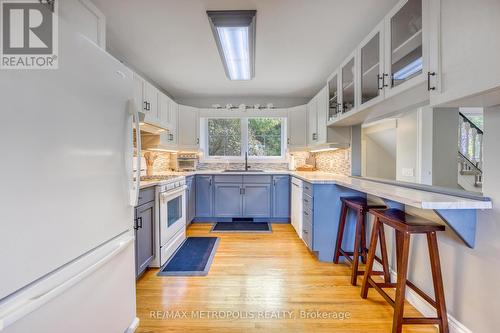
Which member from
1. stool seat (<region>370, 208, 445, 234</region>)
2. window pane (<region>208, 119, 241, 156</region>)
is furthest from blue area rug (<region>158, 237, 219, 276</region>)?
window pane (<region>208, 119, 241, 156</region>)

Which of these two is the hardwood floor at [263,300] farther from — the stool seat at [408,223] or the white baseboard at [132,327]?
the stool seat at [408,223]

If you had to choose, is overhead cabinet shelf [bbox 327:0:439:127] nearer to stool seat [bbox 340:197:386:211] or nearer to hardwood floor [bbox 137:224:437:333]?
stool seat [bbox 340:197:386:211]

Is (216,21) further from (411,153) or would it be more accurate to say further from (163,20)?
(411,153)

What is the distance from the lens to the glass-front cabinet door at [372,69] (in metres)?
1.79

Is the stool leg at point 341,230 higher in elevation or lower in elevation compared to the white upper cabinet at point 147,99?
lower

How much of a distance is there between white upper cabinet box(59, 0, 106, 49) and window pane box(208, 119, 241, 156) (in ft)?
9.57

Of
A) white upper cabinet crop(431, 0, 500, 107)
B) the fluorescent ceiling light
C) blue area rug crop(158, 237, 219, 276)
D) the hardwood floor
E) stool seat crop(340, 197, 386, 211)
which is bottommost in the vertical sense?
the hardwood floor

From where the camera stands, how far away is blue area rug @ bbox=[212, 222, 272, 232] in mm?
3625

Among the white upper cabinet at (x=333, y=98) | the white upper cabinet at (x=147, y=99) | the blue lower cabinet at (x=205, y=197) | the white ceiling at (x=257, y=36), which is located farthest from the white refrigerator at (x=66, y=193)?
the blue lower cabinet at (x=205, y=197)

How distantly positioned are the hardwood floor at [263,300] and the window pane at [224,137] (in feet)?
7.84

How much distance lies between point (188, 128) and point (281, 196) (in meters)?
1.98

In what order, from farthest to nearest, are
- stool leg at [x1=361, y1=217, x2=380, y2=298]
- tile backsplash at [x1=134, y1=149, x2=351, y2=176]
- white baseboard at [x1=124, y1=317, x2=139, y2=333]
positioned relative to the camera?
tile backsplash at [x1=134, y1=149, x2=351, y2=176] < stool leg at [x1=361, y1=217, x2=380, y2=298] < white baseboard at [x1=124, y1=317, x2=139, y2=333]

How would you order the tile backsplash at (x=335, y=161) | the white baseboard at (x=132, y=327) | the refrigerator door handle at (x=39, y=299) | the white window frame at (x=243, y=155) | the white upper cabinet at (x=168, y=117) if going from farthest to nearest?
the white window frame at (x=243, y=155)
the white upper cabinet at (x=168, y=117)
the tile backsplash at (x=335, y=161)
the white baseboard at (x=132, y=327)
the refrigerator door handle at (x=39, y=299)

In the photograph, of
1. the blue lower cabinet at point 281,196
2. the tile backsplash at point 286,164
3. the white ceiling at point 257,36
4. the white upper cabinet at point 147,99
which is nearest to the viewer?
the white ceiling at point 257,36
